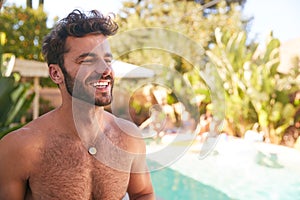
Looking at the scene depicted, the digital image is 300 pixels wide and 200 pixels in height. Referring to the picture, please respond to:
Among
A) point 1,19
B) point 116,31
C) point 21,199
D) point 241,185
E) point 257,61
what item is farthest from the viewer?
point 1,19

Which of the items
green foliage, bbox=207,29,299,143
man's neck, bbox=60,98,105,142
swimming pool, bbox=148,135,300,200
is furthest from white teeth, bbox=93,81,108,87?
green foliage, bbox=207,29,299,143

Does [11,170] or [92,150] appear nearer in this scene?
[11,170]

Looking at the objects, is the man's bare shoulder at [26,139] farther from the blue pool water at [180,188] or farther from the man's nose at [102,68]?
the blue pool water at [180,188]

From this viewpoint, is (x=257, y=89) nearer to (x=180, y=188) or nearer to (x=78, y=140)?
(x=180, y=188)

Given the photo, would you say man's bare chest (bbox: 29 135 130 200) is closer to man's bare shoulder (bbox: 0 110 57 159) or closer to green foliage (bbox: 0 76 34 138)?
man's bare shoulder (bbox: 0 110 57 159)

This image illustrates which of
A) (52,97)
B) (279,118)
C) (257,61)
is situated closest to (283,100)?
(279,118)

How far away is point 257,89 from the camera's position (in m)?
7.67

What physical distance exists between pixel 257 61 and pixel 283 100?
47.2 inches

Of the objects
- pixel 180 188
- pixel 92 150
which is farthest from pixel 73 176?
pixel 180 188

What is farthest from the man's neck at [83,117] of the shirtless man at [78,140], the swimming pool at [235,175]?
the swimming pool at [235,175]

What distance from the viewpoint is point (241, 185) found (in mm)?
5660

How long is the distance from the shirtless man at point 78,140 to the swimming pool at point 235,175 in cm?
335

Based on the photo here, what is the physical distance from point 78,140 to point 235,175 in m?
5.49

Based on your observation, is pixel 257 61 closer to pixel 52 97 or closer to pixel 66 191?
pixel 52 97
